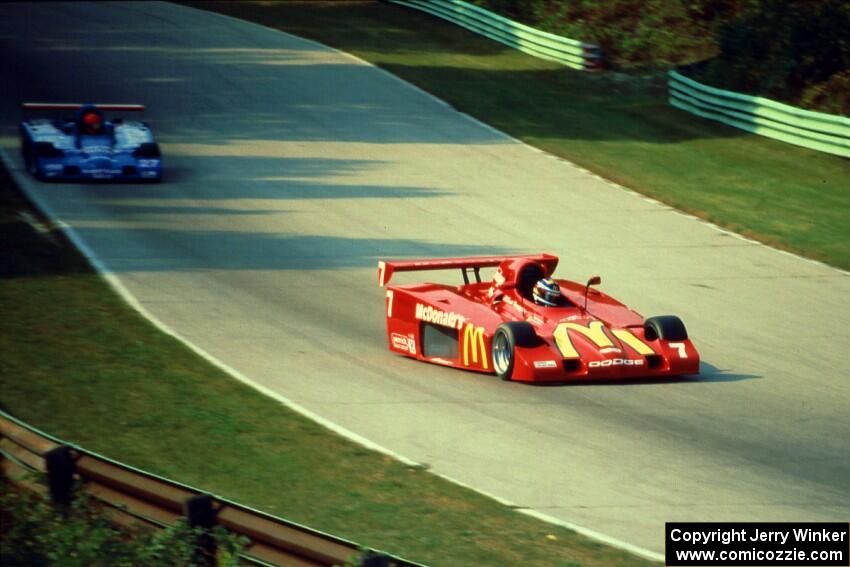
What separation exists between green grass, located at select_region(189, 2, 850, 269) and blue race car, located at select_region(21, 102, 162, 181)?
9371 millimetres

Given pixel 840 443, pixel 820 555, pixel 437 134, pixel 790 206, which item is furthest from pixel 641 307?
pixel 437 134

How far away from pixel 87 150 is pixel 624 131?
1311 cm

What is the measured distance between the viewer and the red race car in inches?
577

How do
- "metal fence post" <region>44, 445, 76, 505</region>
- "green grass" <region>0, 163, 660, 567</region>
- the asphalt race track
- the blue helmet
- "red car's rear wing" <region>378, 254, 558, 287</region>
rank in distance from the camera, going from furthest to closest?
1. "red car's rear wing" <region>378, 254, 558, 287</region>
2. the blue helmet
3. the asphalt race track
4. "green grass" <region>0, 163, 660, 567</region>
5. "metal fence post" <region>44, 445, 76, 505</region>

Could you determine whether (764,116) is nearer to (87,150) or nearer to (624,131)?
(624,131)

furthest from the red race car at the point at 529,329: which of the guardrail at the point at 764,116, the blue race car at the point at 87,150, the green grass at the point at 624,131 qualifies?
the guardrail at the point at 764,116

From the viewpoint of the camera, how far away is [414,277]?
20797 millimetres

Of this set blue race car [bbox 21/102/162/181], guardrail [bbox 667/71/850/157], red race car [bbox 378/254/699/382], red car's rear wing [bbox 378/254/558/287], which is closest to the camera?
red race car [bbox 378/254/699/382]

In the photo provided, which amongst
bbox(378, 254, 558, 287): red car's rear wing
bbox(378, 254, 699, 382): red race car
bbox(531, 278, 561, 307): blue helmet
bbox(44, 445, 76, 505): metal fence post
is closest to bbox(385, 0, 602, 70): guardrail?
bbox(378, 254, 699, 382): red race car

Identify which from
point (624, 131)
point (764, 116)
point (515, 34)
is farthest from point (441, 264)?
point (515, 34)

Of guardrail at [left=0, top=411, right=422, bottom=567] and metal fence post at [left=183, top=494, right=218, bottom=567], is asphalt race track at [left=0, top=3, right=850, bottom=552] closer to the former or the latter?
guardrail at [left=0, top=411, right=422, bottom=567]

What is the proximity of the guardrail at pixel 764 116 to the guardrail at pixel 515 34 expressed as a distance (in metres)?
3.75

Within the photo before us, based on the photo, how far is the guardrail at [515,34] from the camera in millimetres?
39000

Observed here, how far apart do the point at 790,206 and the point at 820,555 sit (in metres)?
17.6
